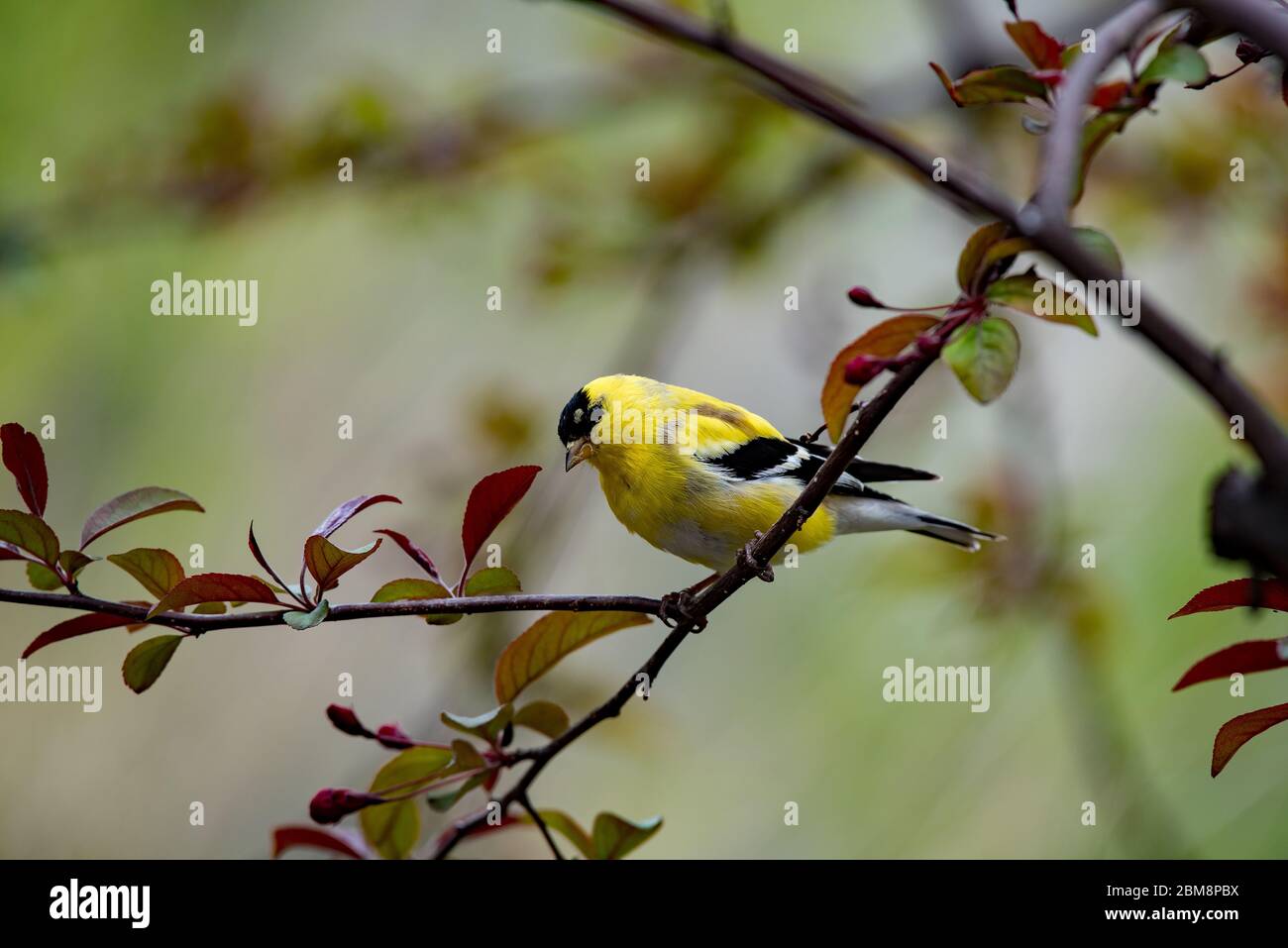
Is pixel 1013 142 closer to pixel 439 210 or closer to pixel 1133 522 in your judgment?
pixel 1133 522

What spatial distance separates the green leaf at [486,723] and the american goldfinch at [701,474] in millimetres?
918

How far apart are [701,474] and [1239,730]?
1.37m

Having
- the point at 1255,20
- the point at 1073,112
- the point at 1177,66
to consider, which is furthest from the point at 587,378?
the point at 1255,20

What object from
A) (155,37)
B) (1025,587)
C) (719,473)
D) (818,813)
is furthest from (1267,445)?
(155,37)

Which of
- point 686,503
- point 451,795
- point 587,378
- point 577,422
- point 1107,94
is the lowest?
point 451,795

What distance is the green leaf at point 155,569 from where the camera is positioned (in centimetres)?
129

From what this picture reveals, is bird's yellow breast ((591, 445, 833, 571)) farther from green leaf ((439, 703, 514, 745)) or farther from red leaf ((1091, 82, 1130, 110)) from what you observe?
red leaf ((1091, 82, 1130, 110))

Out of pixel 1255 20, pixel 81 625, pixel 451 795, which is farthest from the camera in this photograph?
pixel 451 795

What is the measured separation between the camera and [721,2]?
1.50 meters

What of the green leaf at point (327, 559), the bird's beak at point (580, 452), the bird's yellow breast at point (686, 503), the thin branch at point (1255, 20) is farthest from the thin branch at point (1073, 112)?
the bird's beak at point (580, 452)

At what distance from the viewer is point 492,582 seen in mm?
1300

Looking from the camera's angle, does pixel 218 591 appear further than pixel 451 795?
No

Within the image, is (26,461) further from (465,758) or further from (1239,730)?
(1239,730)

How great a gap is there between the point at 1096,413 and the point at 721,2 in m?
2.92
